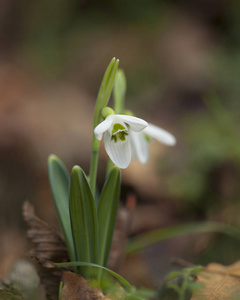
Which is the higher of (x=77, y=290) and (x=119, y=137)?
(x=119, y=137)

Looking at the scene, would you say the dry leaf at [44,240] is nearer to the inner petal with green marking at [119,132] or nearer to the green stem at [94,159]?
the green stem at [94,159]

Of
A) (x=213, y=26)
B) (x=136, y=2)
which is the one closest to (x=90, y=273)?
(x=136, y=2)

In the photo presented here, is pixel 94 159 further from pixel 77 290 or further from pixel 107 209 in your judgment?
pixel 77 290

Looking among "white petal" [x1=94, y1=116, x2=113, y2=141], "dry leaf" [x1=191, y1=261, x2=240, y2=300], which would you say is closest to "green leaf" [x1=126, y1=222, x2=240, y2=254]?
"dry leaf" [x1=191, y1=261, x2=240, y2=300]

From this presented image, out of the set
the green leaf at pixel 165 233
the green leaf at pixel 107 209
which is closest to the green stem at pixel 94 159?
the green leaf at pixel 107 209

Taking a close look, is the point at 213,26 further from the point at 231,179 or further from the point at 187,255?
the point at 187,255

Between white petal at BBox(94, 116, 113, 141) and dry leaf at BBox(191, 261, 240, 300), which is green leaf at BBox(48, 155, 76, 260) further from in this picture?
dry leaf at BBox(191, 261, 240, 300)

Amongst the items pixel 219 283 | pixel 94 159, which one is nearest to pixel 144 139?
pixel 94 159
